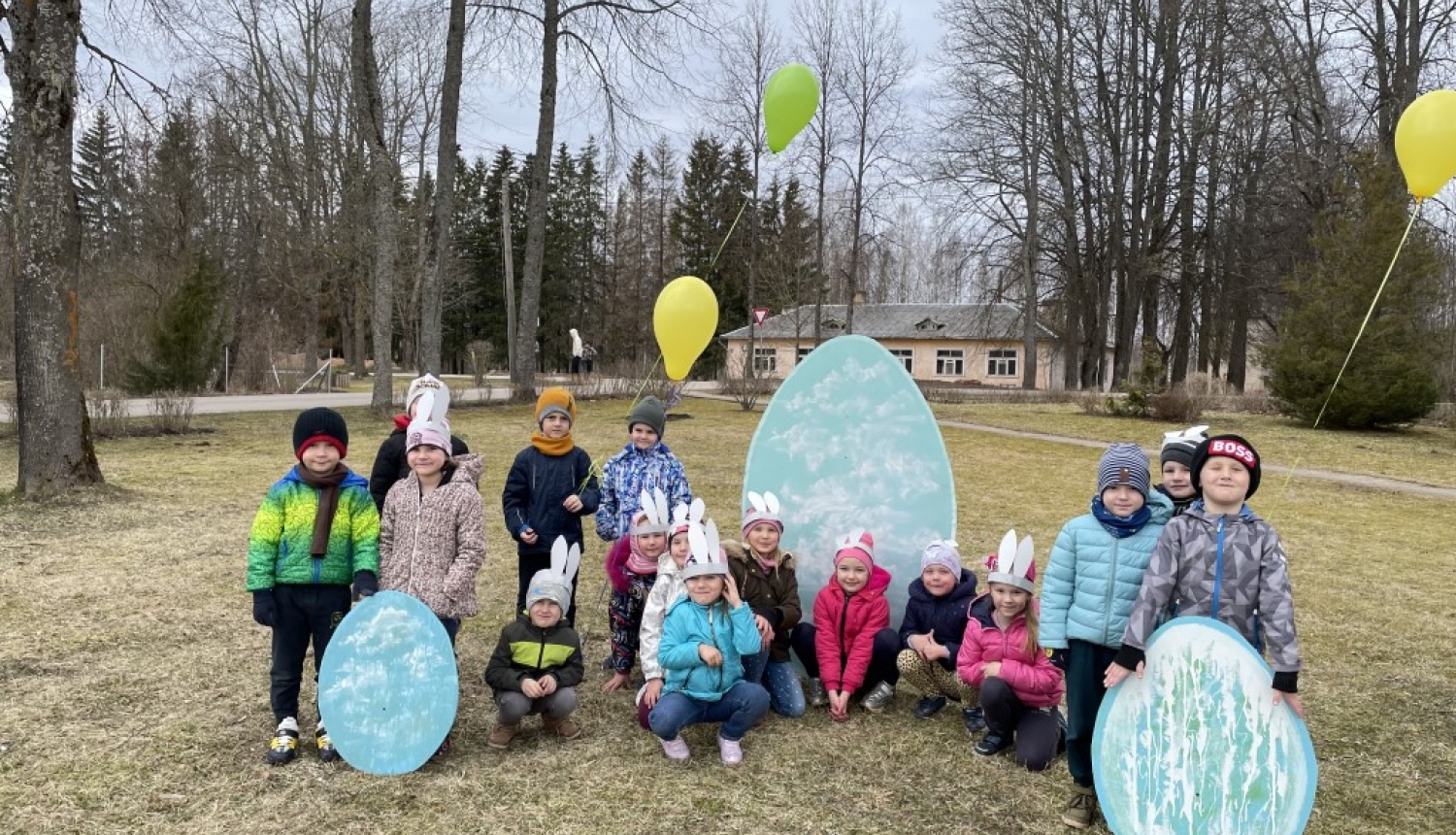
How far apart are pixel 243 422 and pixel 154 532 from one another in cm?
822

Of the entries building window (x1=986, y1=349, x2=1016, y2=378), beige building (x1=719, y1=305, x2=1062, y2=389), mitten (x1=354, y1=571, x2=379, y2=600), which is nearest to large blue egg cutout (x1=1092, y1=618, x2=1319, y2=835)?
mitten (x1=354, y1=571, x2=379, y2=600)

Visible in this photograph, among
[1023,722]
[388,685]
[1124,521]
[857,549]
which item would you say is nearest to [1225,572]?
[1124,521]

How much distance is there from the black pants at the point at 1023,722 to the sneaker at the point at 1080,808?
10.9 inches

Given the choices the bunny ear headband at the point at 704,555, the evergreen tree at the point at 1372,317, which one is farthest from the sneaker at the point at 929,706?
the evergreen tree at the point at 1372,317

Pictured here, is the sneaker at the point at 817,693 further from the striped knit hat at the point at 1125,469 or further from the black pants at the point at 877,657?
the striped knit hat at the point at 1125,469

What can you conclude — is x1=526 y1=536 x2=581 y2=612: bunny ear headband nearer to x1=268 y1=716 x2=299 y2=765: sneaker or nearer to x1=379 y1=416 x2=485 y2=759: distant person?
x1=379 y1=416 x2=485 y2=759: distant person

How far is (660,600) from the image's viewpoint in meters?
3.69

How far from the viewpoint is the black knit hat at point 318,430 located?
3207 millimetres

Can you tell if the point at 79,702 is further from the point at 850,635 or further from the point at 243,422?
the point at 243,422

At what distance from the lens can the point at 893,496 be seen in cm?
452

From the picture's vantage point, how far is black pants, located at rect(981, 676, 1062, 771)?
3355mm

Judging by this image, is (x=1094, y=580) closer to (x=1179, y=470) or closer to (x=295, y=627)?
(x=1179, y=470)

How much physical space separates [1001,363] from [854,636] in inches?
1447

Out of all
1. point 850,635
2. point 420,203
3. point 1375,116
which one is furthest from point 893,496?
point 420,203
